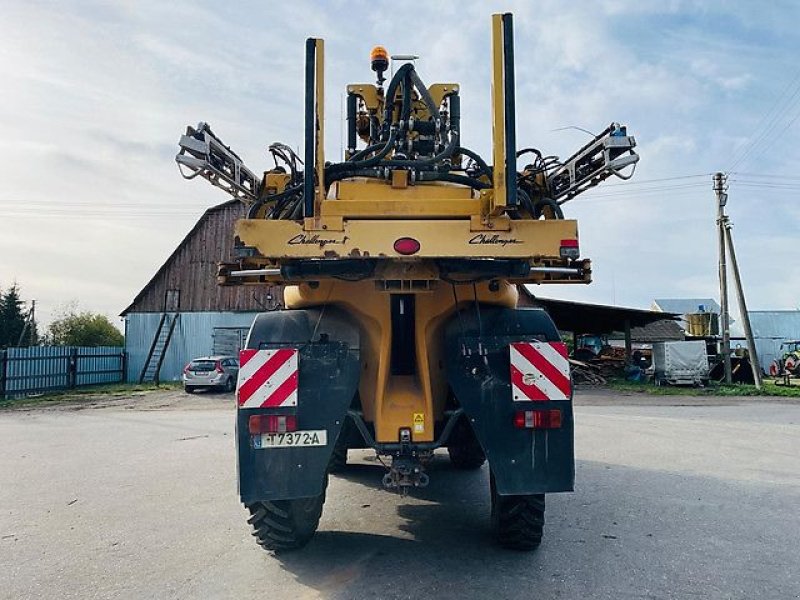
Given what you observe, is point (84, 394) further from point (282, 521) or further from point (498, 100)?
point (498, 100)

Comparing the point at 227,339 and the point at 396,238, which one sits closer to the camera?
the point at 396,238

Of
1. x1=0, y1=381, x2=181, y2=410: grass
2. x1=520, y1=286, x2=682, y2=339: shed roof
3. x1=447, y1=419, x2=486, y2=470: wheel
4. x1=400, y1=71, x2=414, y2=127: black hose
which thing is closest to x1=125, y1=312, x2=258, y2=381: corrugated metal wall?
x1=0, y1=381, x2=181, y2=410: grass

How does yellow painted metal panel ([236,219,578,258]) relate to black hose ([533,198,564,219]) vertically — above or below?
below

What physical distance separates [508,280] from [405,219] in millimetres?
1028

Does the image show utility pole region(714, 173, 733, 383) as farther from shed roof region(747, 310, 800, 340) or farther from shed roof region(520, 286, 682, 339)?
shed roof region(747, 310, 800, 340)

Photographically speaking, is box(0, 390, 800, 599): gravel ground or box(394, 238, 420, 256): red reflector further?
box(0, 390, 800, 599): gravel ground

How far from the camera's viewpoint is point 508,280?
4.52 meters

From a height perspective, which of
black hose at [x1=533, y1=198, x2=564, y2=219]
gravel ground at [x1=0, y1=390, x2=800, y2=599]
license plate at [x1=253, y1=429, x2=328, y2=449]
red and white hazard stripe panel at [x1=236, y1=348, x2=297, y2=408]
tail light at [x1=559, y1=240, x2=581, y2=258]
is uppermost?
black hose at [x1=533, y1=198, x2=564, y2=219]

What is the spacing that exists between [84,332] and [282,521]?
45.6m

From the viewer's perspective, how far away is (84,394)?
2244 cm

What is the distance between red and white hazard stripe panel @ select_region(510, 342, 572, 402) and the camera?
4254 millimetres

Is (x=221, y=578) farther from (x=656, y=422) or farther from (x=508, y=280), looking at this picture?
(x=656, y=422)

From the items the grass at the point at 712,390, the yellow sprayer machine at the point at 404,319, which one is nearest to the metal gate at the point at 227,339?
the grass at the point at 712,390

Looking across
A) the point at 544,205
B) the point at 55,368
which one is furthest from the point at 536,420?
the point at 55,368
